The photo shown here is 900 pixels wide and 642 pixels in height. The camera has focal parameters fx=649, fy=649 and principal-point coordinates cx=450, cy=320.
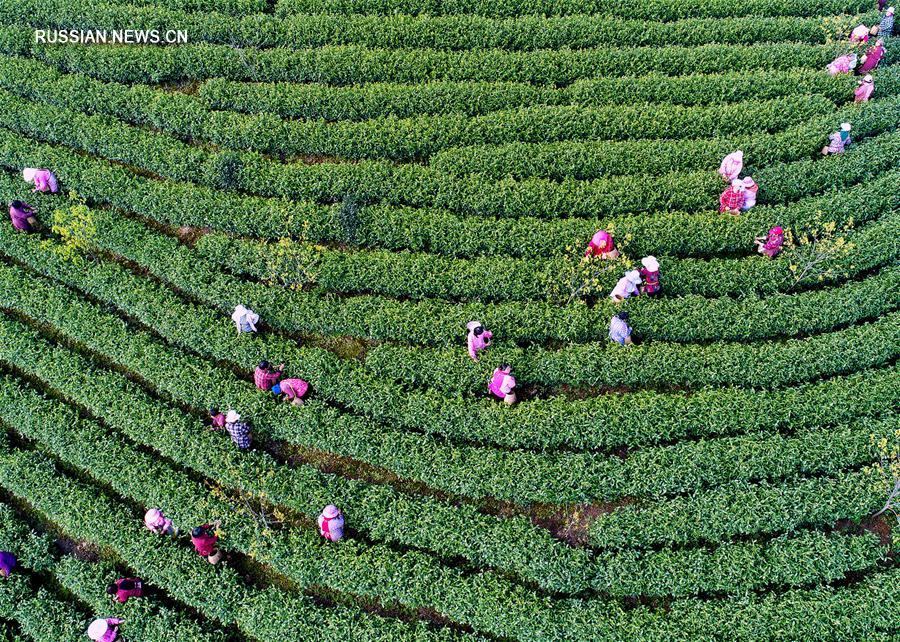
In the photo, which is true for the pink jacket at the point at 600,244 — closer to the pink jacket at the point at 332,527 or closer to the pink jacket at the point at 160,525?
the pink jacket at the point at 332,527

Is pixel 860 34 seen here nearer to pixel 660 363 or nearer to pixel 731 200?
pixel 731 200

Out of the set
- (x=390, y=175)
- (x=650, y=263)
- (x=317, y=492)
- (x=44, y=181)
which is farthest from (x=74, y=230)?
(x=650, y=263)

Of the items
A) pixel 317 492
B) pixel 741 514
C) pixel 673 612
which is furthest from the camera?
pixel 317 492

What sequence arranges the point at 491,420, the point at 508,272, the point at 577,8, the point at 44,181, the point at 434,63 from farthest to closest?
the point at 577,8 → the point at 434,63 → the point at 44,181 → the point at 508,272 → the point at 491,420

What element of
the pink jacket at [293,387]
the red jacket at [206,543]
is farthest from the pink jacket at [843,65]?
the red jacket at [206,543]

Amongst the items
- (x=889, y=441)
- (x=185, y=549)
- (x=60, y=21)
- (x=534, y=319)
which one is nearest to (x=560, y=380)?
(x=534, y=319)

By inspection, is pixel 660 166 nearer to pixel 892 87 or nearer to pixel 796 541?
pixel 892 87

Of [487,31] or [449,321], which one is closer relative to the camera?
[449,321]
